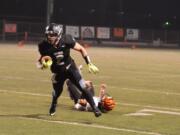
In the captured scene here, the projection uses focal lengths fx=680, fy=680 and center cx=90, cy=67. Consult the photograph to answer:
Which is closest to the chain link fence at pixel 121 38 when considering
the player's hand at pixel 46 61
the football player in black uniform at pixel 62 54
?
the football player in black uniform at pixel 62 54

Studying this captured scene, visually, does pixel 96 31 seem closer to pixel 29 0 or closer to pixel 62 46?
pixel 29 0

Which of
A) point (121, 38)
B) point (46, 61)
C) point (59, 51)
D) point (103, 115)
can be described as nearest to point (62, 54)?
point (59, 51)

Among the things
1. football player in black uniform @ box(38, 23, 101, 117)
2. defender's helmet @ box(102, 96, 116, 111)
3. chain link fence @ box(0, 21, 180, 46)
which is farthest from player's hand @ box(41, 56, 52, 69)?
chain link fence @ box(0, 21, 180, 46)

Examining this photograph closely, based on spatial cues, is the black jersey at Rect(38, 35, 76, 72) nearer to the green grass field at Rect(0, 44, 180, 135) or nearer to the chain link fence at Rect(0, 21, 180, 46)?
the green grass field at Rect(0, 44, 180, 135)

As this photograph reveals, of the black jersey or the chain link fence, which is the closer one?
the black jersey

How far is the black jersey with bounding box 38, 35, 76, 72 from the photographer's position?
1212 cm

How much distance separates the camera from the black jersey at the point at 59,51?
39.8 ft

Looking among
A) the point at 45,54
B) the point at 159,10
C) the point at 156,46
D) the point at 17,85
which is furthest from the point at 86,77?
the point at 159,10

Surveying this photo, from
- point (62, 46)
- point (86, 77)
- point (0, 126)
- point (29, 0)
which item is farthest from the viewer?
point (29, 0)

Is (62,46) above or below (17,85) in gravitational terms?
above

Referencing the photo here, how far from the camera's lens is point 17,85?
714 inches

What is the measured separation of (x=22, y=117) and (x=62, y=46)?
1.46 m

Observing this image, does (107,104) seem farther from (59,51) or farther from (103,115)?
(59,51)

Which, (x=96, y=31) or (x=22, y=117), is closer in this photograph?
(x=22, y=117)
